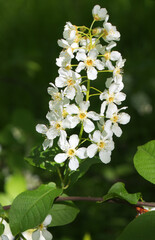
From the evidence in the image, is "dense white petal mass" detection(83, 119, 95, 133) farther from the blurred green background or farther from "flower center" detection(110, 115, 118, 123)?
the blurred green background

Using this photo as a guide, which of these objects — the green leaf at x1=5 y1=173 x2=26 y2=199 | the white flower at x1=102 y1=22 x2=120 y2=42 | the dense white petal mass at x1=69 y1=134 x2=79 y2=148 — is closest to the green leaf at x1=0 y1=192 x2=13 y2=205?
the green leaf at x1=5 y1=173 x2=26 y2=199

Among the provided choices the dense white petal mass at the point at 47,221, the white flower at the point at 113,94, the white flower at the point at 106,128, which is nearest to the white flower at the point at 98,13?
the white flower at the point at 113,94

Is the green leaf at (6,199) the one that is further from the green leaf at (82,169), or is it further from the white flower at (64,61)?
the white flower at (64,61)

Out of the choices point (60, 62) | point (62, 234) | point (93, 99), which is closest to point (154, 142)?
point (60, 62)

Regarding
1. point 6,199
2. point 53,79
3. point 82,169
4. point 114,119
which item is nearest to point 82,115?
point 114,119

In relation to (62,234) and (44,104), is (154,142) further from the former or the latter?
(44,104)
